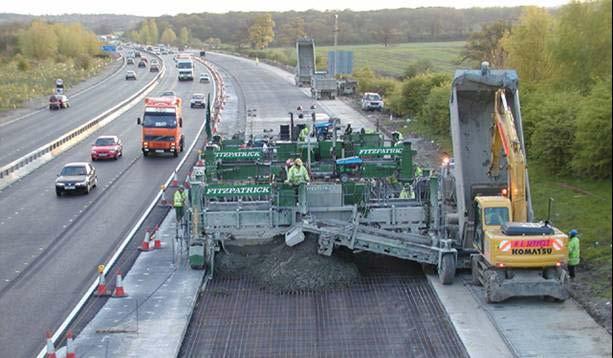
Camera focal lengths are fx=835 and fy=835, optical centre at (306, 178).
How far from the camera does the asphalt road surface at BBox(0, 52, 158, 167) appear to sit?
49594mm

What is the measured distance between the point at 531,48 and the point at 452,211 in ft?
75.9

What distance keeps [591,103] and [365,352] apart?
12.6 m

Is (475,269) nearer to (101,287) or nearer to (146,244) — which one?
(101,287)

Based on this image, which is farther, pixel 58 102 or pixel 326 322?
pixel 58 102

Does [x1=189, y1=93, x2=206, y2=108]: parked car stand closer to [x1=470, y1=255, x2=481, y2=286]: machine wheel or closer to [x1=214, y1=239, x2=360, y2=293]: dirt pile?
[x1=214, y1=239, x2=360, y2=293]: dirt pile

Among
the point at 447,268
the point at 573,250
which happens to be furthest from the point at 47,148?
the point at 573,250

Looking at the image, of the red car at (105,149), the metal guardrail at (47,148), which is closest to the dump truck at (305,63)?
the metal guardrail at (47,148)

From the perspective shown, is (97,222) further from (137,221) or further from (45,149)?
(45,149)

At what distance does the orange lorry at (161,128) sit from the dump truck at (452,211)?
21.1 m

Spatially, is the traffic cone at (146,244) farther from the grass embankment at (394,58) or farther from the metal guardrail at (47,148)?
the grass embankment at (394,58)

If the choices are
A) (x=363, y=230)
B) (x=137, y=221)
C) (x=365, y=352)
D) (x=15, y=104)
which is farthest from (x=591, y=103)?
(x=15, y=104)

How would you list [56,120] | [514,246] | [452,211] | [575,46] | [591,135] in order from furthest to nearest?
[56,120] → [575,46] → [452,211] → [591,135] → [514,246]

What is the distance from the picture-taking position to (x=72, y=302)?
67.8ft

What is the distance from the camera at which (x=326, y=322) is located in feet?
61.5
